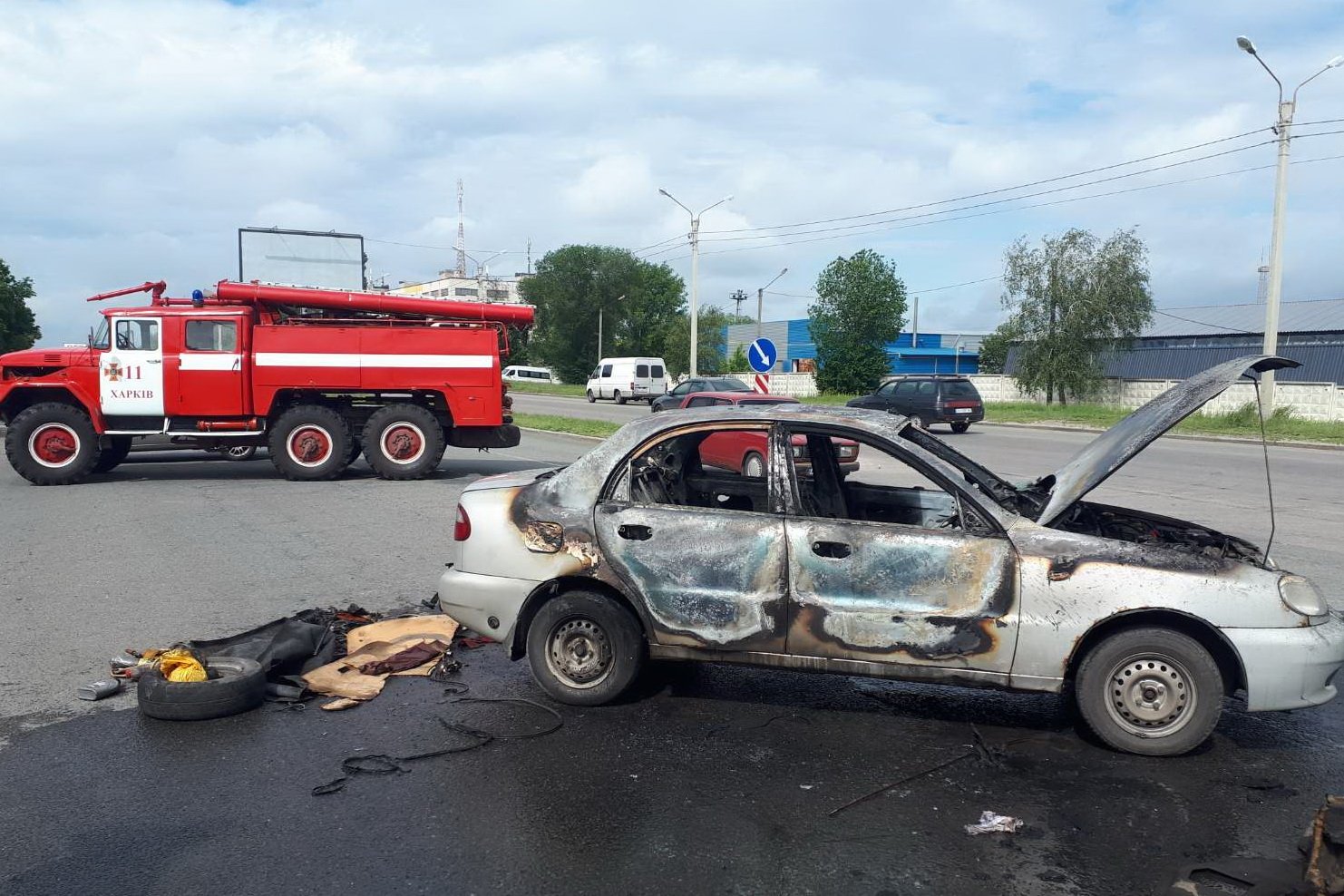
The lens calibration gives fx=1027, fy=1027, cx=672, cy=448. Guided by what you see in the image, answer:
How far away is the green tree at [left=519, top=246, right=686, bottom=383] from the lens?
297ft

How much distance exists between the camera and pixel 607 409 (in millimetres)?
40469

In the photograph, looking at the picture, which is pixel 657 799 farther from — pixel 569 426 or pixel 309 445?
pixel 569 426

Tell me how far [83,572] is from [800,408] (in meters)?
6.33

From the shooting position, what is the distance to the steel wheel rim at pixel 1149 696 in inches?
179

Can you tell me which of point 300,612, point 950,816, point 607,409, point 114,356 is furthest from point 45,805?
point 607,409

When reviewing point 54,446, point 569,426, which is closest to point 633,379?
point 569,426

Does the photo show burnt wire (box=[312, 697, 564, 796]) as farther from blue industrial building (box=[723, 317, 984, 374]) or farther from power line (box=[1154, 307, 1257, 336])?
blue industrial building (box=[723, 317, 984, 374])

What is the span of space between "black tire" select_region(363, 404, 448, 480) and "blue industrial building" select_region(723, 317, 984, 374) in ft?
206

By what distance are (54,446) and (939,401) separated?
2056cm

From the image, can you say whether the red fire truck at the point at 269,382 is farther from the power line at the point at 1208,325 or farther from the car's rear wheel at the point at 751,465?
the power line at the point at 1208,325

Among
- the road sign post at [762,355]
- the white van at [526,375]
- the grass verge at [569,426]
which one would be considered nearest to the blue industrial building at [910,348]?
the white van at [526,375]

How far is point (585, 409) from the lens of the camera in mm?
40562

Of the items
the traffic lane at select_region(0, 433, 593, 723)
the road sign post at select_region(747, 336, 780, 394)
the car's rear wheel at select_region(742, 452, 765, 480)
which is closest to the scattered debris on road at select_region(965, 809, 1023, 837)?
the car's rear wheel at select_region(742, 452, 765, 480)

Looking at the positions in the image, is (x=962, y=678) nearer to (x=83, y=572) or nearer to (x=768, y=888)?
(x=768, y=888)
